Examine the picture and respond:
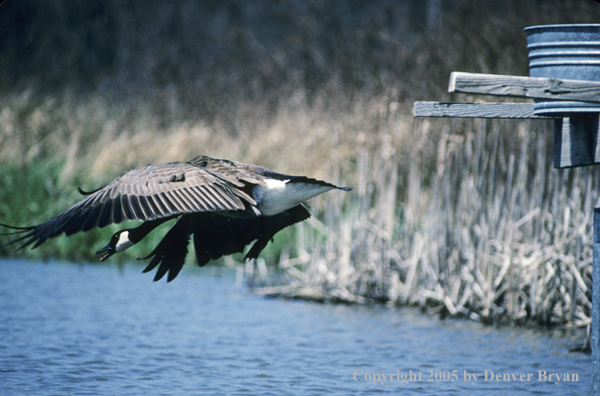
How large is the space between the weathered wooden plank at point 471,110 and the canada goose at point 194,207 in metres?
0.59

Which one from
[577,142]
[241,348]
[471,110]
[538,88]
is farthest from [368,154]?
[538,88]

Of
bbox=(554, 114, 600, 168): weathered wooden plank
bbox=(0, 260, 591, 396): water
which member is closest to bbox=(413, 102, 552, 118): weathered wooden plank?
bbox=(554, 114, 600, 168): weathered wooden plank

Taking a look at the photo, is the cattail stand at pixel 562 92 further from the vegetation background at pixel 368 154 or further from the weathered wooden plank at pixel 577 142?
the vegetation background at pixel 368 154

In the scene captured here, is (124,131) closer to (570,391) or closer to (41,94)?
(41,94)

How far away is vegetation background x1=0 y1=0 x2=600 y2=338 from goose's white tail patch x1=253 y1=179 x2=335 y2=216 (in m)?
3.08

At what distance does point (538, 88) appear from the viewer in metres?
3.37

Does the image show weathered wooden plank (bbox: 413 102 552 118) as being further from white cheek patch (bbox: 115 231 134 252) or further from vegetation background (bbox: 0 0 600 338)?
vegetation background (bbox: 0 0 600 338)

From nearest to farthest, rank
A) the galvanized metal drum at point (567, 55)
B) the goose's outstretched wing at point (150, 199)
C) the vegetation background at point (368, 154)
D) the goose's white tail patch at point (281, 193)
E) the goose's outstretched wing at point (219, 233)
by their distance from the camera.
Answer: the galvanized metal drum at point (567, 55) < the goose's outstretched wing at point (150, 199) < the goose's white tail patch at point (281, 193) < the goose's outstretched wing at point (219, 233) < the vegetation background at point (368, 154)

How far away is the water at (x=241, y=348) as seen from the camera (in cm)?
527

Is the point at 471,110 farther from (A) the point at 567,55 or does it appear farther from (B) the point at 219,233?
(B) the point at 219,233

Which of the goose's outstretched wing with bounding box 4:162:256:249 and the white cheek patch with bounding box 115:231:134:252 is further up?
the goose's outstretched wing with bounding box 4:162:256:249

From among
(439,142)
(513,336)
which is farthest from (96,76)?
(513,336)

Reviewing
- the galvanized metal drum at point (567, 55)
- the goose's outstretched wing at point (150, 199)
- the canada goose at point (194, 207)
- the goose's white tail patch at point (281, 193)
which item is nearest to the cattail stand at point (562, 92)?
the galvanized metal drum at point (567, 55)

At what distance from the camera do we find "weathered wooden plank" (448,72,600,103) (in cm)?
334
